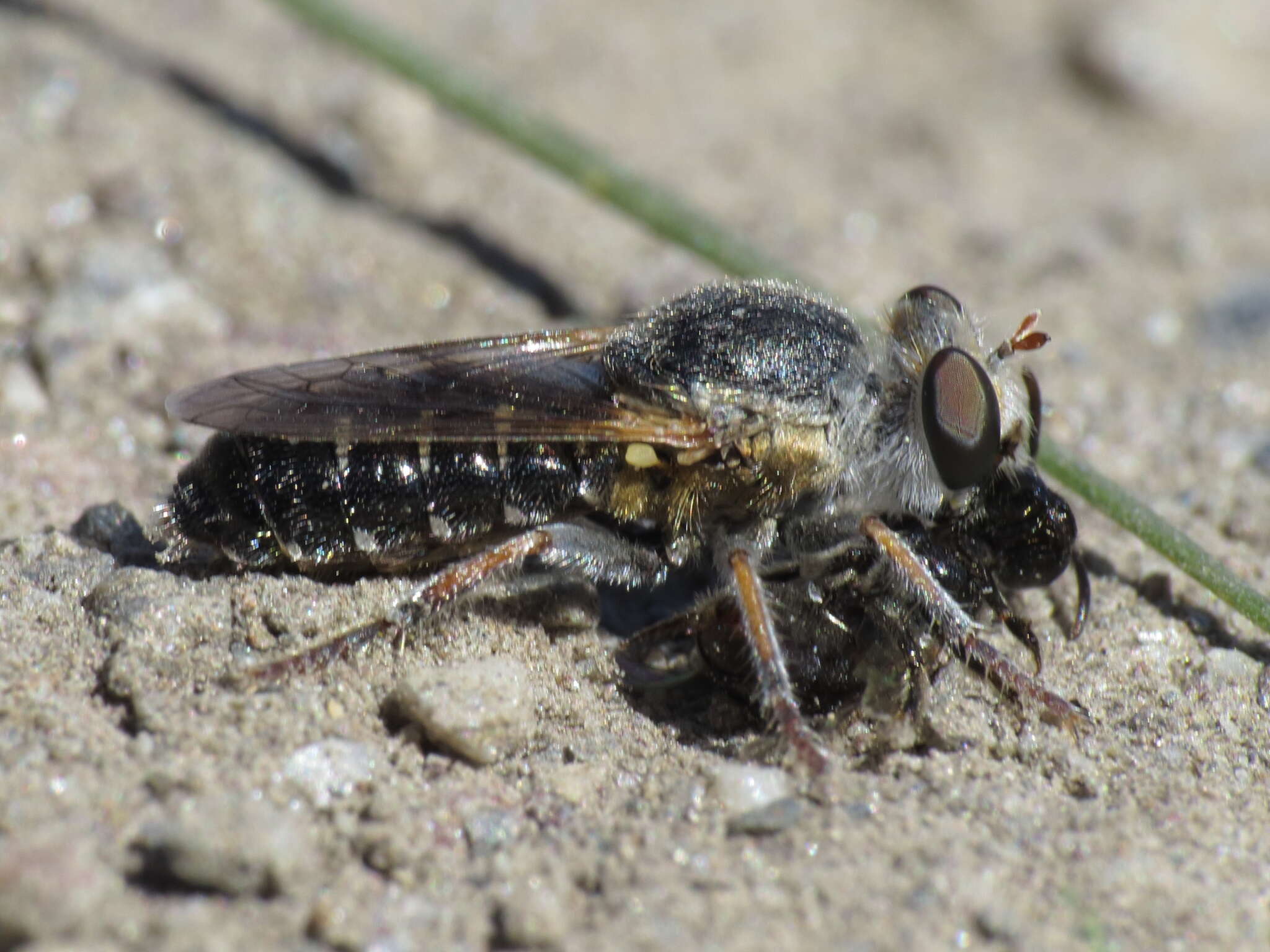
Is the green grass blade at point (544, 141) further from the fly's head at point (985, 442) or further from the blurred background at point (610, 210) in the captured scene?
the fly's head at point (985, 442)

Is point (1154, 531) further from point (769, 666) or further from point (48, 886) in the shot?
point (48, 886)

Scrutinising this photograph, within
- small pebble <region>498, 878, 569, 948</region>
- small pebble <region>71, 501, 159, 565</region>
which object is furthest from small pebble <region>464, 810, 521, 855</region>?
small pebble <region>71, 501, 159, 565</region>

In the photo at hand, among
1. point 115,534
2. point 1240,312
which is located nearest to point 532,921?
point 115,534

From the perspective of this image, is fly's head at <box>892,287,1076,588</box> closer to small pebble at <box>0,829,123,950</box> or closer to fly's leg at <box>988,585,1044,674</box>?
fly's leg at <box>988,585,1044,674</box>

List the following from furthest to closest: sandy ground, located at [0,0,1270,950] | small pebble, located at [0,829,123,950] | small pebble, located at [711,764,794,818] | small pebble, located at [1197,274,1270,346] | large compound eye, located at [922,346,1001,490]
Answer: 1. small pebble, located at [1197,274,1270,346]
2. large compound eye, located at [922,346,1001,490]
3. small pebble, located at [711,764,794,818]
4. sandy ground, located at [0,0,1270,950]
5. small pebble, located at [0,829,123,950]

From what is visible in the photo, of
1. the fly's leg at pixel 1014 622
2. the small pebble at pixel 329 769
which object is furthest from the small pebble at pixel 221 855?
the fly's leg at pixel 1014 622

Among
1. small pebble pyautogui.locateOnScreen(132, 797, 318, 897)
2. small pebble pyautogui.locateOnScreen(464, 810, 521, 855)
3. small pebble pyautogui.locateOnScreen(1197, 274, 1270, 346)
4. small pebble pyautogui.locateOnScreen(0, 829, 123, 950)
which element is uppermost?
small pebble pyautogui.locateOnScreen(1197, 274, 1270, 346)

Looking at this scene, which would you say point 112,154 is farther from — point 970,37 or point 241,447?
point 970,37
